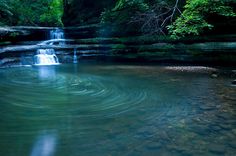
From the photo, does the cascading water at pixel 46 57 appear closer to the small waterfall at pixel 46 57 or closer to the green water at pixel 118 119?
the small waterfall at pixel 46 57

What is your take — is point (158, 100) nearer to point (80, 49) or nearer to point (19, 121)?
point (19, 121)

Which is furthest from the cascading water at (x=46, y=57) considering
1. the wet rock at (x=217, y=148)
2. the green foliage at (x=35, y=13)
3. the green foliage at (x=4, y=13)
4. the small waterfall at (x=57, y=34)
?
the wet rock at (x=217, y=148)

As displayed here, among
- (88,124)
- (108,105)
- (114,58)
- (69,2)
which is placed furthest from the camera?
(69,2)

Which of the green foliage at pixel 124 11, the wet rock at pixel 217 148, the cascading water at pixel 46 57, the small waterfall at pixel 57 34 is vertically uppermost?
the green foliage at pixel 124 11

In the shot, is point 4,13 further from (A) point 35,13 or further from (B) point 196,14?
(B) point 196,14

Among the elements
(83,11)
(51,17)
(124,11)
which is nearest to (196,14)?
(124,11)

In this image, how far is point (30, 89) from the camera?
906cm

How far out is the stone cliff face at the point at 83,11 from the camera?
78.3 ft

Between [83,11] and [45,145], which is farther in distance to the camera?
[83,11]

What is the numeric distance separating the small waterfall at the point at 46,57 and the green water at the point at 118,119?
792cm

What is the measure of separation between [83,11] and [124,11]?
28.6 feet

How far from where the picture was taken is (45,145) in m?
4.32

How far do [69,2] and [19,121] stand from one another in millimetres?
25032

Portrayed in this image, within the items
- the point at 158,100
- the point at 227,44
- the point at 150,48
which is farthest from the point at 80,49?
the point at 158,100
